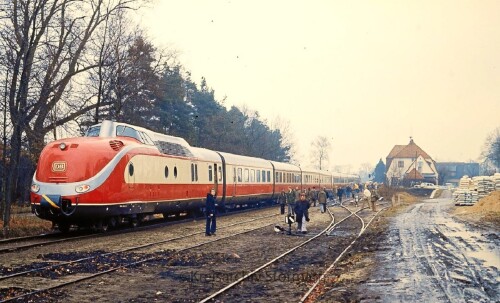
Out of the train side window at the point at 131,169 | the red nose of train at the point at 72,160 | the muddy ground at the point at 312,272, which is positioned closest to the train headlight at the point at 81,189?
the red nose of train at the point at 72,160

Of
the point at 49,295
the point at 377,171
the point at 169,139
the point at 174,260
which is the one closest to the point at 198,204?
the point at 169,139

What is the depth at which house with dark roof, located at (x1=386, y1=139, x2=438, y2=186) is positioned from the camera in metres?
119

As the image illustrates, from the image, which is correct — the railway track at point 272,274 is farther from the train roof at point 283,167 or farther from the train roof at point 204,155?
the train roof at point 283,167

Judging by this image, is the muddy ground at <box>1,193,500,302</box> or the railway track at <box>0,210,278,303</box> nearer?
the railway track at <box>0,210,278,303</box>

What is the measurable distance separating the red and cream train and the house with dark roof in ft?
275

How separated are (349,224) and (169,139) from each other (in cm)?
947

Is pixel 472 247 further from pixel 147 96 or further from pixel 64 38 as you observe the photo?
pixel 147 96

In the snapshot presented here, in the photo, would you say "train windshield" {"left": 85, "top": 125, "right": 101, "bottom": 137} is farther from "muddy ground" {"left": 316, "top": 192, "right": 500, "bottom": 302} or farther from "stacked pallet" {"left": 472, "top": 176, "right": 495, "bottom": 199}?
"stacked pallet" {"left": 472, "top": 176, "right": 495, "bottom": 199}

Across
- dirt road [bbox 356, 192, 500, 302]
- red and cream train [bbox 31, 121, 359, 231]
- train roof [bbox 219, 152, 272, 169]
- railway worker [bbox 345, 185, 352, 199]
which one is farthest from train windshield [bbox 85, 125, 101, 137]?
railway worker [bbox 345, 185, 352, 199]

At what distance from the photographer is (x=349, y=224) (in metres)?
26.6

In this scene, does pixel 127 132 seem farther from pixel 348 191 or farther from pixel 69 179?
pixel 348 191

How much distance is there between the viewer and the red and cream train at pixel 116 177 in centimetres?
1797

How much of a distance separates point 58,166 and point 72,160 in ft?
1.79

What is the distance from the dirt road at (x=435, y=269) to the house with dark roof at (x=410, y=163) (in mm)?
87079
